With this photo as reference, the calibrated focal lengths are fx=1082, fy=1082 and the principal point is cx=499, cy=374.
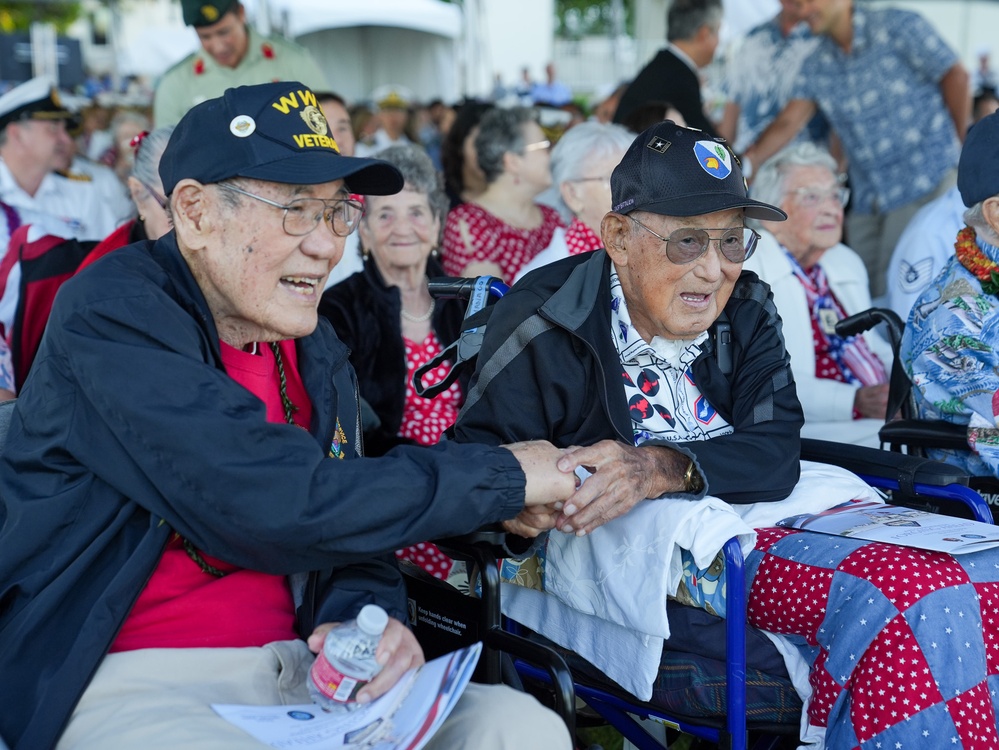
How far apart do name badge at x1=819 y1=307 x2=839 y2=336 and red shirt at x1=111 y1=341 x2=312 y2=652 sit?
2.65 m

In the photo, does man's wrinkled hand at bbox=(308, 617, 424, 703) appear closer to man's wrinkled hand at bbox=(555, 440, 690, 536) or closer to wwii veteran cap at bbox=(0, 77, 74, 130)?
man's wrinkled hand at bbox=(555, 440, 690, 536)

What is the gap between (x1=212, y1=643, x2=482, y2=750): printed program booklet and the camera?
169 cm

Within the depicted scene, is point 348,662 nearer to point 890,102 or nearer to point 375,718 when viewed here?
point 375,718

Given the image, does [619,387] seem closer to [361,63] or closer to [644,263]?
[644,263]

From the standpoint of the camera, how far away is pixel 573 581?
2396 millimetres

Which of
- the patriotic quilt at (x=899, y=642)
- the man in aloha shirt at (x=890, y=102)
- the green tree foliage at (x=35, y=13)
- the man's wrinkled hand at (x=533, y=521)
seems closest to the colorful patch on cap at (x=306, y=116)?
the man's wrinkled hand at (x=533, y=521)

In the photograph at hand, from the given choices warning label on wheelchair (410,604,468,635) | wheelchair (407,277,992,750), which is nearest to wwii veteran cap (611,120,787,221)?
wheelchair (407,277,992,750)

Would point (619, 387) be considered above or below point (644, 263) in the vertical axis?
below

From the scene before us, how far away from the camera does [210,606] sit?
1904mm

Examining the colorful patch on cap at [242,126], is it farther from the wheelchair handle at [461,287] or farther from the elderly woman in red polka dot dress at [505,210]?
the elderly woman in red polka dot dress at [505,210]

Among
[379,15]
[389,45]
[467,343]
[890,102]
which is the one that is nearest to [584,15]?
[389,45]

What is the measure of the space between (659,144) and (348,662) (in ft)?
4.66

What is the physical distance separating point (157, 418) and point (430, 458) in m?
0.45

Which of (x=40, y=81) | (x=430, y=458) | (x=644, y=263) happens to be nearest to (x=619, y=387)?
(x=644, y=263)
